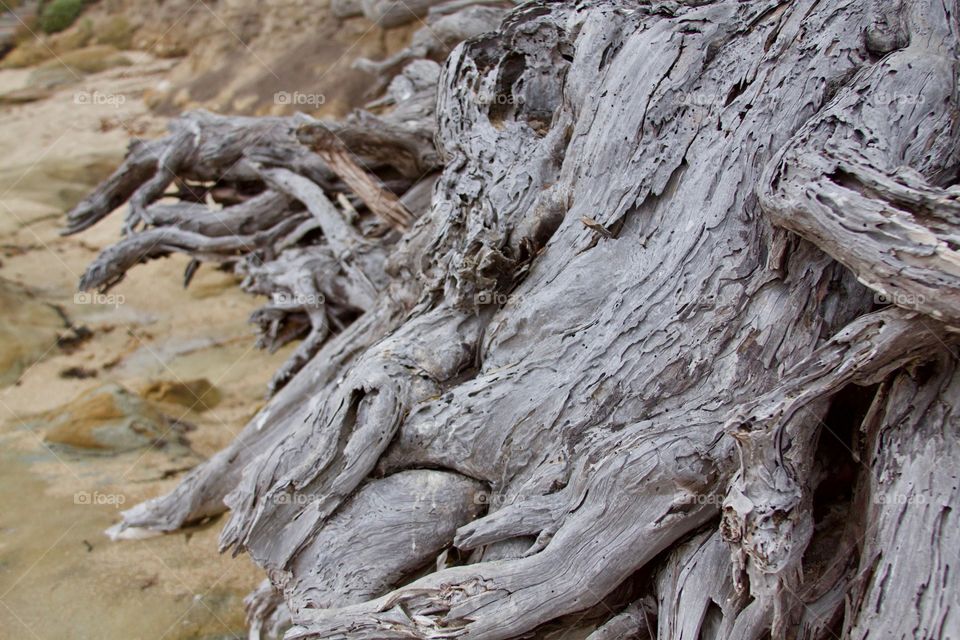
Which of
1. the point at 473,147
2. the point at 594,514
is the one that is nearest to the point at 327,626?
the point at 594,514

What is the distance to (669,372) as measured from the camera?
3127mm

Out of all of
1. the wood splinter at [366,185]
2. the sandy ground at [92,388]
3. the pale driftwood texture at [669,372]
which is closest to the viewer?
the pale driftwood texture at [669,372]

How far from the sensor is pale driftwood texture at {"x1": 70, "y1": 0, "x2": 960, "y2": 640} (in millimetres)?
2613

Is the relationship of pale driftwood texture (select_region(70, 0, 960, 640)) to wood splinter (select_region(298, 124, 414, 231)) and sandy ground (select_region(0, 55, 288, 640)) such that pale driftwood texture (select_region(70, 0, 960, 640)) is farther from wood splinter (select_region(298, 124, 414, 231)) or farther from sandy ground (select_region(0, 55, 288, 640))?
wood splinter (select_region(298, 124, 414, 231))

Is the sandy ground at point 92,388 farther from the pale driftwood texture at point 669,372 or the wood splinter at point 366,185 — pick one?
the wood splinter at point 366,185

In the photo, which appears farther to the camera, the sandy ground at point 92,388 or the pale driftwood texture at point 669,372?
the sandy ground at point 92,388

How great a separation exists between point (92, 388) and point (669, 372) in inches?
170

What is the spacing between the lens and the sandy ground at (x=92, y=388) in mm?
3988

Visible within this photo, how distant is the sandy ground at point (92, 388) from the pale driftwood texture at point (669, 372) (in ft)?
2.21

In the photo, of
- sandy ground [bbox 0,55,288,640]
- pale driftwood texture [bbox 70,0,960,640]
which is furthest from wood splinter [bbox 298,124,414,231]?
sandy ground [bbox 0,55,288,640]

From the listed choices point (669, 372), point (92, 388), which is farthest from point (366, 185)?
point (669, 372)

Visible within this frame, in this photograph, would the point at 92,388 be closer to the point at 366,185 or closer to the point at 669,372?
the point at 366,185

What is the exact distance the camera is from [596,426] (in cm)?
323

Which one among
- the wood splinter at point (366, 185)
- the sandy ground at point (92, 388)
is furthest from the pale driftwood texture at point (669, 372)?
the wood splinter at point (366, 185)
